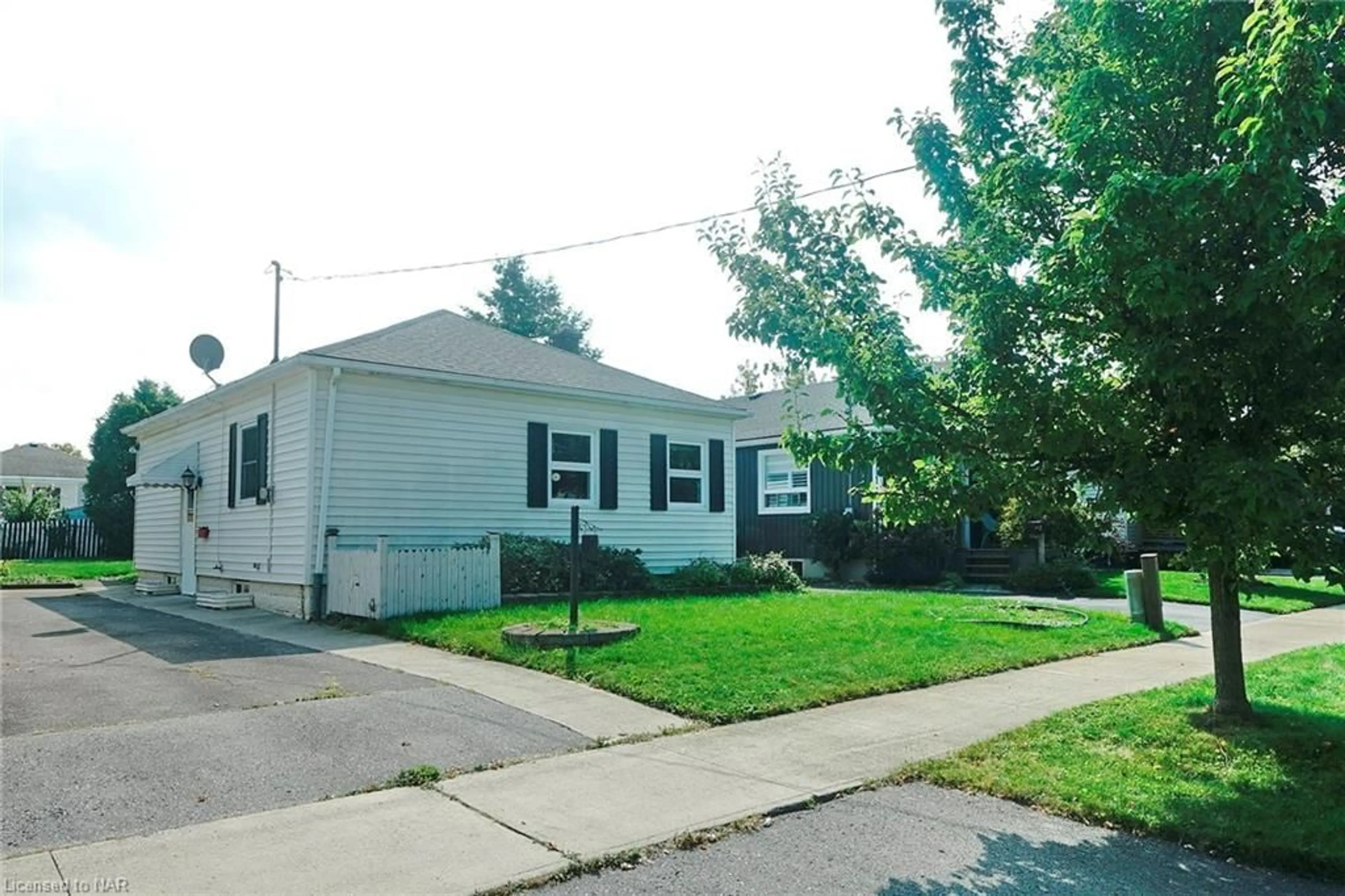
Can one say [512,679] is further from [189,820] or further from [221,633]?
[221,633]

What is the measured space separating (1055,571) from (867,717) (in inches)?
461

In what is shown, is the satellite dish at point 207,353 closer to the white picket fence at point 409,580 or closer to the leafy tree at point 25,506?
the white picket fence at point 409,580

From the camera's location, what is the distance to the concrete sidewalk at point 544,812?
3.88 metres

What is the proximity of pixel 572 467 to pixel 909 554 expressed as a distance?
8105mm

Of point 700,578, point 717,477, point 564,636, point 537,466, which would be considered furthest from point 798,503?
point 564,636

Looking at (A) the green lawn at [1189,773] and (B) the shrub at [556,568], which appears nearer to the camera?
(A) the green lawn at [1189,773]

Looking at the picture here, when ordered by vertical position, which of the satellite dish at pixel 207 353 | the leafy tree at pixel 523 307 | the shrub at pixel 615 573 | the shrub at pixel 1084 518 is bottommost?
the shrub at pixel 615 573

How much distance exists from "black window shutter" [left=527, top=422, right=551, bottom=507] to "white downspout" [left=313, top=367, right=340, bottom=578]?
3.30 m

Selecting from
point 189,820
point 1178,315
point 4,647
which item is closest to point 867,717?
point 1178,315

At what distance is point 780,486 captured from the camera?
23469 mm

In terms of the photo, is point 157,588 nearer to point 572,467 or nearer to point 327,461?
point 327,461

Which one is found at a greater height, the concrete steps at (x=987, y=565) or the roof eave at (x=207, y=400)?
the roof eave at (x=207, y=400)

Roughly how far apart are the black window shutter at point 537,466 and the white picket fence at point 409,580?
242 centimetres

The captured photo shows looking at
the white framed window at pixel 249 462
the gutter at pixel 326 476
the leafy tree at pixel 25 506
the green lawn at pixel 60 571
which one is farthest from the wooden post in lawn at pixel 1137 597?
the leafy tree at pixel 25 506
